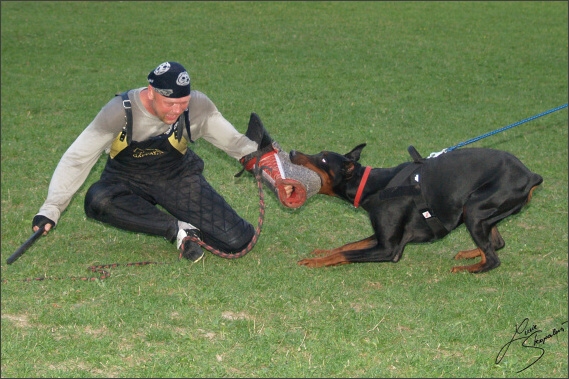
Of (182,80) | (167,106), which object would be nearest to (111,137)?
(167,106)

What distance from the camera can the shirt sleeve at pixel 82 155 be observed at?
5.30m

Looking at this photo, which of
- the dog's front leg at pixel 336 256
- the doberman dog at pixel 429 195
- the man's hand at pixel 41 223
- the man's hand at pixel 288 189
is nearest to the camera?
the man's hand at pixel 41 223

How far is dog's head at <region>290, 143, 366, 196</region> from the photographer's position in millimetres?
5887

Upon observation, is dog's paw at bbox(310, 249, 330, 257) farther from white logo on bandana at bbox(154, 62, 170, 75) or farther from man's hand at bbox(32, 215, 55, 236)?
man's hand at bbox(32, 215, 55, 236)

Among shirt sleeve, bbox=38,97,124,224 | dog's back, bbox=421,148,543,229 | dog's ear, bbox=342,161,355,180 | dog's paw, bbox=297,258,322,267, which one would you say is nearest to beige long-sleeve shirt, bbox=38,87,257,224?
shirt sleeve, bbox=38,97,124,224

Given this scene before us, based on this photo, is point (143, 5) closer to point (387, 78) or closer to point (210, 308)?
point (387, 78)

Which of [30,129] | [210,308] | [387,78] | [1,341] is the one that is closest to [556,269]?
[210,308]

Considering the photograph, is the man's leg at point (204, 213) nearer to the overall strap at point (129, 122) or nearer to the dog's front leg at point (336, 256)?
the overall strap at point (129, 122)

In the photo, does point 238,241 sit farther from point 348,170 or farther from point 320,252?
point 348,170

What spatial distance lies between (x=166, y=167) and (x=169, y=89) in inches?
36.4

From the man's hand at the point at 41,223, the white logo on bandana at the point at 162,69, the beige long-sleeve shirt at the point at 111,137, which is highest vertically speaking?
the white logo on bandana at the point at 162,69

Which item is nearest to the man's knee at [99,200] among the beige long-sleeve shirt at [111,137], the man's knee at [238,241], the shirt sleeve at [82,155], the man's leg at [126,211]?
the man's leg at [126,211]

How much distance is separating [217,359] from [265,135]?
213 cm

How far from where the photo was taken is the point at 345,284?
556 centimetres
